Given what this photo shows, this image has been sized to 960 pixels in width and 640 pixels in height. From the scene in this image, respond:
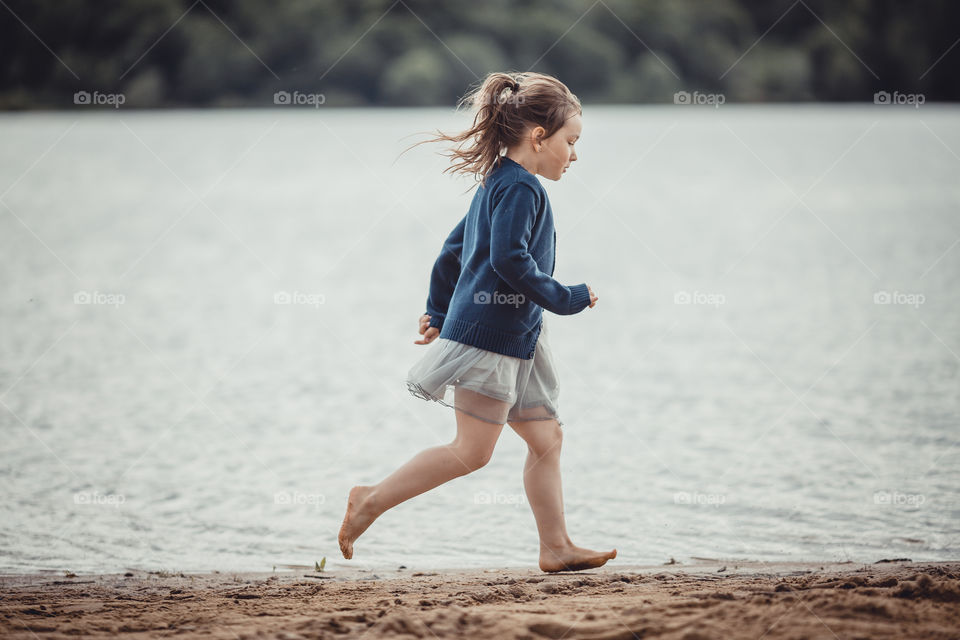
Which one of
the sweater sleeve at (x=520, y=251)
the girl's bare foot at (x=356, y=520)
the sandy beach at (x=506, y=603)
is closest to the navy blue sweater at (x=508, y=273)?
the sweater sleeve at (x=520, y=251)

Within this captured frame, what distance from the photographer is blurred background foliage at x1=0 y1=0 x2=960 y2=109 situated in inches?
1903

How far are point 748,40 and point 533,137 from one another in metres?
56.9

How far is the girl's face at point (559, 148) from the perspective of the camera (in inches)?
126

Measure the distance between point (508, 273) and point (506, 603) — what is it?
3.00ft

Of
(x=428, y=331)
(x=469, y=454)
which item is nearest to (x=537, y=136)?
(x=428, y=331)

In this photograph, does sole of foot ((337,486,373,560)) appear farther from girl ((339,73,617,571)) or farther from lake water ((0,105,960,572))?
lake water ((0,105,960,572))

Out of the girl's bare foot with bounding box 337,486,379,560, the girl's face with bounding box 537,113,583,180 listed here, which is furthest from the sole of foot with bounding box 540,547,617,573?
the girl's face with bounding box 537,113,583,180

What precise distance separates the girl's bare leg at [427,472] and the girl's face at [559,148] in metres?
0.80

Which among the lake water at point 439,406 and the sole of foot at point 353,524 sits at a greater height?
the lake water at point 439,406

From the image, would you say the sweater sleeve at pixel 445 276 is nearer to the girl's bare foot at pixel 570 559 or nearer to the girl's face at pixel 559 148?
the girl's face at pixel 559 148

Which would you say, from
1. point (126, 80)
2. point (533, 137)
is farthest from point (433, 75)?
point (533, 137)

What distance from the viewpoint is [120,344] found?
7395 millimetres

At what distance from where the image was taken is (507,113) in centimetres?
320

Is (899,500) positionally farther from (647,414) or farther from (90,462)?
(90,462)
